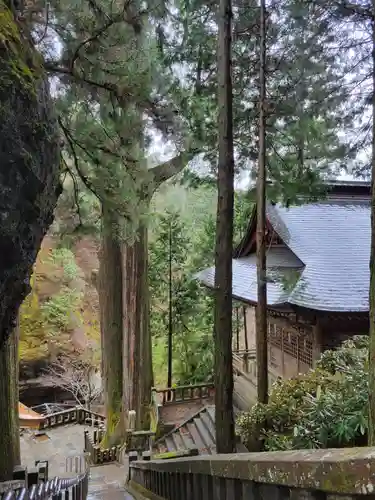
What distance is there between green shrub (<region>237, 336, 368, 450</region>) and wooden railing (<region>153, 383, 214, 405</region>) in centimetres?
514

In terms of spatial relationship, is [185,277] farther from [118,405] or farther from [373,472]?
[373,472]

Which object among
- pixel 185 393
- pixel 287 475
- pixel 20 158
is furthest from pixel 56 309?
pixel 287 475

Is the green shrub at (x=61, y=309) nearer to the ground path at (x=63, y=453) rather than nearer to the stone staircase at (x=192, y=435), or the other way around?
the ground path at (x=63, y=453)

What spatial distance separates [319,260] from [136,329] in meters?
4.78

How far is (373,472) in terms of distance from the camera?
Answer: 2.86 feet

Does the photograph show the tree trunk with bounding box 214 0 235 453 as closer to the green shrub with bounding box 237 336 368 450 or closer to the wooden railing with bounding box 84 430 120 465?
the green shrub with bounding box 237 336 368 450

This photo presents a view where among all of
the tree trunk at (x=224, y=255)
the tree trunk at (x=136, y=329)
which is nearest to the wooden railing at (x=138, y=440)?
the tree trunk at (x=136, y=329)

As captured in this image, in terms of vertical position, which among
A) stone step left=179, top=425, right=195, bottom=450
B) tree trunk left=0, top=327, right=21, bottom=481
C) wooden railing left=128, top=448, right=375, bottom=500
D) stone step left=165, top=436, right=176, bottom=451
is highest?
wooden railing left=128, top=448, right=375, bottom=500

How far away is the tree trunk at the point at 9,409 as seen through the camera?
5.26m

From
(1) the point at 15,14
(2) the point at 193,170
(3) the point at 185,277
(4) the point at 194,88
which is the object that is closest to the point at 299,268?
(2) the point at 193,170

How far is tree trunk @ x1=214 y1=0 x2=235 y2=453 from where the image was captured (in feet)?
12.6

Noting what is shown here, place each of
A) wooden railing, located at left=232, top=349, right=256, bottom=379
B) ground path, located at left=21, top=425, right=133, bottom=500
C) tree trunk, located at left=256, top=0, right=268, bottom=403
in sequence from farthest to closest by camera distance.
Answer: wooden railing, located at left=232, top=349, right=256, bottom=379, ground path, located at left=21, top=425, right=133, bottom=500, tree trunk, located at left=256, top=0, right=268, bottom=403

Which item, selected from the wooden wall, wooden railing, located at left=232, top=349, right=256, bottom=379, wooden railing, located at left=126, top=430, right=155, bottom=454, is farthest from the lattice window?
wooden railing, located at left=126, top=430, right=155, bottom=454

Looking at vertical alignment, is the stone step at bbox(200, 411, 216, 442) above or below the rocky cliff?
below
